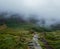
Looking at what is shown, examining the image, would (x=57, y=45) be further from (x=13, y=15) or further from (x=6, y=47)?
(x=13, y=15)

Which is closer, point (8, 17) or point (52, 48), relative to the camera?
point (52, 48)

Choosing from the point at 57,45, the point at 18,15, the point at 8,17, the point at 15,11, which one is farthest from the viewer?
the point at 15,11

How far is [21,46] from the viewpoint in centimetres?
2138

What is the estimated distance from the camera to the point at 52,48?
78.9ft

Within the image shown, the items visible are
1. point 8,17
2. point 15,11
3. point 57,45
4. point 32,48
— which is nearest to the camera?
point 32,48

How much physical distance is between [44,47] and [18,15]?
29.4 metres

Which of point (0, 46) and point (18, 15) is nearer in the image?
point (0, 46)

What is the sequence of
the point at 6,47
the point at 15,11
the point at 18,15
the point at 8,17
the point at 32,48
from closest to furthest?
the point at 6,47, the point at 32,48, the point at 8,17, the point at 18,15, the point at 15,11

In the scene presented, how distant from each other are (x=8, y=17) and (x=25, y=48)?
2826cm

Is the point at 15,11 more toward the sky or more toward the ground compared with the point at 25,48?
more toward the sky

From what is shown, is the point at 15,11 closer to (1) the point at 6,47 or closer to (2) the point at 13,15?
(2) the point at 13,15

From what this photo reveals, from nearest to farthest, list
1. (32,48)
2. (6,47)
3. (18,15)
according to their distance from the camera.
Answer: (6,47) < (32,48) < (18,15)

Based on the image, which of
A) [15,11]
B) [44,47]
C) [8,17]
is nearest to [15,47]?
[44,47]

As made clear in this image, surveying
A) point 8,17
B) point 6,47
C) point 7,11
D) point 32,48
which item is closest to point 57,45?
point 32,48
